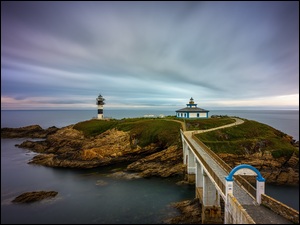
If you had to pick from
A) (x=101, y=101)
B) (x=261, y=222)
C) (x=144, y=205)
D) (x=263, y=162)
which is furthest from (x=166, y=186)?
(x=101, y=101)

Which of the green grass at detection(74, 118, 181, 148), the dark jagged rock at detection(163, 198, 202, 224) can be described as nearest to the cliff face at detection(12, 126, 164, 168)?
the green grass at detection(74, 118, 181, 148)

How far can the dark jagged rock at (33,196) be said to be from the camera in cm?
2539

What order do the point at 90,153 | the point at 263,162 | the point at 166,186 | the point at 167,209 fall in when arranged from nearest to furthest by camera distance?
the point at 167,209
the point at 166,186
the point at 263,162
the point at 90,153

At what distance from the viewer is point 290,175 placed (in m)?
32.9

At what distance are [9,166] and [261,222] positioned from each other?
44.1m

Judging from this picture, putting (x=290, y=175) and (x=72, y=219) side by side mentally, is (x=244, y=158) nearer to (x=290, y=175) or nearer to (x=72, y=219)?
(x=290, y=175)

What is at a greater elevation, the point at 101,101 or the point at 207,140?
the point at 101,101

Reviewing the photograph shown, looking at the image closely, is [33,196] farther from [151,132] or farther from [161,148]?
[151,132]

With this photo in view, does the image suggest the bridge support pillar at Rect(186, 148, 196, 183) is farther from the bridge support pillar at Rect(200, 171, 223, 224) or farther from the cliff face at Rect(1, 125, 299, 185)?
the bridge support pillar at Rect(200, 171, 223, 224)

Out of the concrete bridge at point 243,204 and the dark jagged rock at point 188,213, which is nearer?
the concrete bridge at point 243,204

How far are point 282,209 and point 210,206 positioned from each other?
10.7m

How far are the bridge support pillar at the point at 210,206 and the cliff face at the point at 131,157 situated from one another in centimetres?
1532

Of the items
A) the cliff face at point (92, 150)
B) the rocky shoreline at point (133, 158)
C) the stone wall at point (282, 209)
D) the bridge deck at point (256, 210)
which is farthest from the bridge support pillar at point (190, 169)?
the stone wall at point (282, 209)

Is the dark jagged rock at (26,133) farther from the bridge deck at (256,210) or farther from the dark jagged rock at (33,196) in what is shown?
the bridge deck at (256,210)
